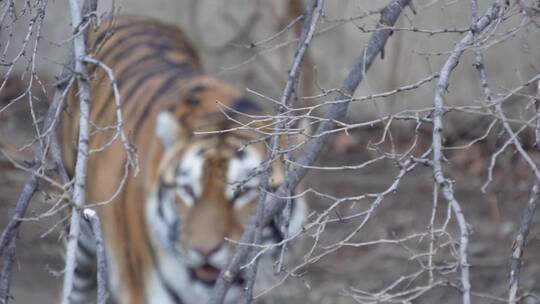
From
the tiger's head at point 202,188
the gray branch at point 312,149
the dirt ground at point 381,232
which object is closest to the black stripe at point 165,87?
the tiger's head at point 202,188

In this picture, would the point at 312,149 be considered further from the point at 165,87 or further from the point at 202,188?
the point at 165,87

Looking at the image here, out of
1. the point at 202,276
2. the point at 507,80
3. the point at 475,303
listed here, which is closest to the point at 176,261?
the point at 202,276

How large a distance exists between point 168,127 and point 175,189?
24 cm

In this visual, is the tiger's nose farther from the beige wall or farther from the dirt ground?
the beige wall

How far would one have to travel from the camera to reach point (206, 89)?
4.29 m

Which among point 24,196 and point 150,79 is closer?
point 24,196

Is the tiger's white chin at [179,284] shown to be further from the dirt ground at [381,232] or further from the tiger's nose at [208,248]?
the dirt ground at [381,232]

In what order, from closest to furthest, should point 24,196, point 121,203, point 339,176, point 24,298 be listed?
point 24,196 < point 121,203 < point 24,298 < point 339,176

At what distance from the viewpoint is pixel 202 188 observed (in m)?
3.96

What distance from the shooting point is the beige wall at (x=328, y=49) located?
649 centimetres

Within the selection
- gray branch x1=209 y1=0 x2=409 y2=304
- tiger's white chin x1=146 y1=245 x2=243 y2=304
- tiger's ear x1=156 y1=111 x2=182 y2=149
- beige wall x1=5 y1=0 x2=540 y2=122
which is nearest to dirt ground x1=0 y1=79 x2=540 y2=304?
beige wall x1=5 y1=0 x2=540 y2=122

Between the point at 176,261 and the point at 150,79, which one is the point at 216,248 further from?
the point at 150,79

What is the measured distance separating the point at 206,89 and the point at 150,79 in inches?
16.9

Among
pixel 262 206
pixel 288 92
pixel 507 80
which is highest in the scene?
pixel 507 80
